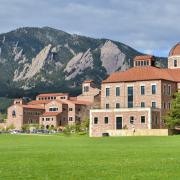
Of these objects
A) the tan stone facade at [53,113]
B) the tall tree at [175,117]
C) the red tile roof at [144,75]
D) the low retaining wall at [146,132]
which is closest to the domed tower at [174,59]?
the red tile roof at [144,75]

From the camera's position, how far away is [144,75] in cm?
11800

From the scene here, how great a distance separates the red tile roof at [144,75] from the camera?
11694 cm

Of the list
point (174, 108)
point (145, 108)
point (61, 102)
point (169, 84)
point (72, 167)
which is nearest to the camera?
point (72, 167)

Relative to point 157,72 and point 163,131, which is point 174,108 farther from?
point 157,72

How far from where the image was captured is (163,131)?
90.8 m

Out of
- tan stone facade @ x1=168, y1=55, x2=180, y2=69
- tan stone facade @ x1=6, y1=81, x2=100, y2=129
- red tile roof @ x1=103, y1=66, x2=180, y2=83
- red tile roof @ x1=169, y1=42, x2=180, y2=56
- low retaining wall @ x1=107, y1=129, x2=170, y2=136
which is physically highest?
red tile roof @ x1=169, y1=42, x2=180, y2=56

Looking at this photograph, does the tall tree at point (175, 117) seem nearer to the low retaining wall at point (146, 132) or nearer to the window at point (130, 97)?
the low retaining wall at point (146, 132)

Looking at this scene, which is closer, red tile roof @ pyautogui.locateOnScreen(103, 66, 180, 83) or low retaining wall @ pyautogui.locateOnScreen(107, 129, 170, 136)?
low retaining wall @ pyautogui.locateOnScreen(107, 129, 170, 136)

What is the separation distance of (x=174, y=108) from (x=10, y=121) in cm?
11091

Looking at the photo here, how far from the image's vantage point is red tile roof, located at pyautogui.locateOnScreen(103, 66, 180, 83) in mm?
116938

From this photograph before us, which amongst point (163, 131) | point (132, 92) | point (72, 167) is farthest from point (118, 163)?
point (132, 92)

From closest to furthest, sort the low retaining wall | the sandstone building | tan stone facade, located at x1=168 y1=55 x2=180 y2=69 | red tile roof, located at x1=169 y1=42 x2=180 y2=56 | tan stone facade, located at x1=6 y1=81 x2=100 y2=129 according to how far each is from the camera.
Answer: the low retaining wall, the sandstone building, tan stone facade, located at x1=168 y1=55 x2=180 y2=69, red tile roof, located at x1=169 y1=42 x2=180 y2=56, tan stone facade, located at x1=6 y1=81 x2=100 y2=129

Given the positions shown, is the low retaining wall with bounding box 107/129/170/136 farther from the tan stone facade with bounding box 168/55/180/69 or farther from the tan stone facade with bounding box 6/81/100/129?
the tan stone facade with bounding box 6/81/100/129

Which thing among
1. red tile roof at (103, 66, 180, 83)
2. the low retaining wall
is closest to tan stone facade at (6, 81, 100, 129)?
red tile roof at (103, 66, 180, 83)
